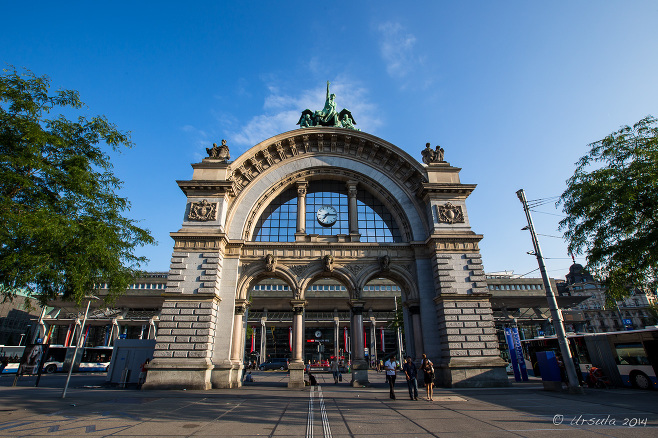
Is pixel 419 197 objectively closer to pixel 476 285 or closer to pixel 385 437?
pixel 476 285

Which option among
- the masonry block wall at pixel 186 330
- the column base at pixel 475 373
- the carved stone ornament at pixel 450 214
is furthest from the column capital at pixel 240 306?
the carved stone ornament at pixel 450 214

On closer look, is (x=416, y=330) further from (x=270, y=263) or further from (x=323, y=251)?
(x=270, y=263)

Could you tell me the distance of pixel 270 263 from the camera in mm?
24125

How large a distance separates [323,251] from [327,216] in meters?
3.54

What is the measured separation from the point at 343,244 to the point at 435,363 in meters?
9.91

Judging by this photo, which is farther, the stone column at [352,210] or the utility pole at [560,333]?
the stone column at [352,210]

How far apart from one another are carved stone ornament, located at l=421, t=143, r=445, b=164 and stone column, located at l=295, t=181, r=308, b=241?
32.5 feet

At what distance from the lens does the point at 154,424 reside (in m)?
9.77

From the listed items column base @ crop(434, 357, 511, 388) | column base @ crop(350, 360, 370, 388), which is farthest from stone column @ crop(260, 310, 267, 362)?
column base @ crop(434, 357, 511, 388)

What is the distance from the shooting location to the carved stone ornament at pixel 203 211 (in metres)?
24.3

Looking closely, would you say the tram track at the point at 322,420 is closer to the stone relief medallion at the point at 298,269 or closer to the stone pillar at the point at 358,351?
the stone pillar at the point at 358,351

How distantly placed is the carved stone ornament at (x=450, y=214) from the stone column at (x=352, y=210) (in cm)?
625

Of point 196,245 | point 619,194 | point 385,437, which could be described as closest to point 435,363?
point 619,194

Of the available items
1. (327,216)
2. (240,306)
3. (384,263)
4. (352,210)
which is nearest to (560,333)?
(384,263)
